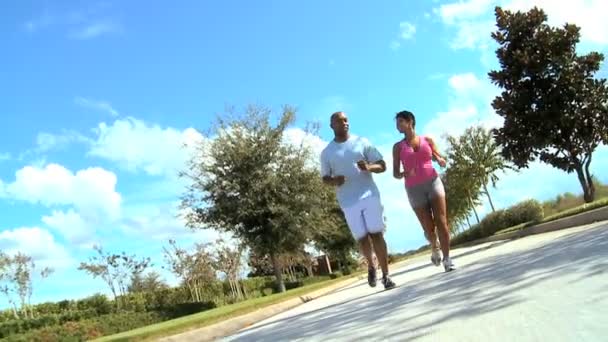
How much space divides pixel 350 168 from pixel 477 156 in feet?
131

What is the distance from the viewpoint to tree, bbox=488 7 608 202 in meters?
19.5

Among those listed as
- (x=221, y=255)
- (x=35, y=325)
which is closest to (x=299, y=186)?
(x=221, y=255)

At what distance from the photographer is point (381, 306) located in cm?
559

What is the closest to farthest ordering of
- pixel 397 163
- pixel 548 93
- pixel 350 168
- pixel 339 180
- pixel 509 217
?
pixel 339 180
pixel 350 168
pixel 397 163
pixel 548 93
pixel 509 217

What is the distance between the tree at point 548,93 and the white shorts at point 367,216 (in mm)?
13750

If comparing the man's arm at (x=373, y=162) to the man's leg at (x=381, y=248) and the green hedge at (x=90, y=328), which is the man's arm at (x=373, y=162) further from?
the green hedge at (x=90, y=328)

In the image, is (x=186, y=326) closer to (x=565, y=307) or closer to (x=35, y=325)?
(x=565, y=307)

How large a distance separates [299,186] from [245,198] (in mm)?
2627

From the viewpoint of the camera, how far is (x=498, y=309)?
391 cm

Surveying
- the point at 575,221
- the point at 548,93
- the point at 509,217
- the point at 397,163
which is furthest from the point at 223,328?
the point at 509,217

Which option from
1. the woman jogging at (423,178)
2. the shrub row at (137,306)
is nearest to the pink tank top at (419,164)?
the woman jogging at (423,178)

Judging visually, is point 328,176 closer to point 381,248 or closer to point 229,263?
point 381,248

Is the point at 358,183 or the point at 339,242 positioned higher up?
the point at 339,242

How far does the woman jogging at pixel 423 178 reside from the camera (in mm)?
7773
